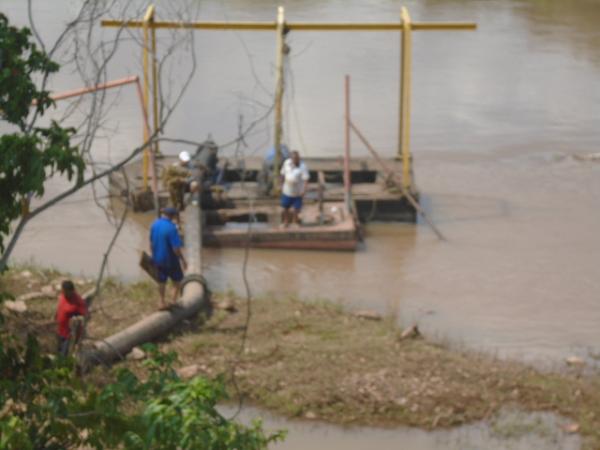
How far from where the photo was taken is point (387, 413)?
35.1ft

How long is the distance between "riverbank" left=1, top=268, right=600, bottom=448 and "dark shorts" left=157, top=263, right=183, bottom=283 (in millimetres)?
368

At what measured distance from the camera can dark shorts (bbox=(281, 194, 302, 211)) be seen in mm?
16281

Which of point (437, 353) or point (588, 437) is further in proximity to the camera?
point (437, 353)

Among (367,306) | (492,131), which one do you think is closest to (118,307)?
(367,306)

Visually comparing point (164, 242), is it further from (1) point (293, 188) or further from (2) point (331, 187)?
(2) point (331, 187)

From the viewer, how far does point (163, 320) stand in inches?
476

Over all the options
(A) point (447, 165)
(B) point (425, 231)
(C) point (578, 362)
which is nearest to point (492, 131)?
(A) point (447, 165)

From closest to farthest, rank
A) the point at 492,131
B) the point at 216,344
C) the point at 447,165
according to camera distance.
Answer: the point at 216,344, the point at 447,165, the point at 492,131

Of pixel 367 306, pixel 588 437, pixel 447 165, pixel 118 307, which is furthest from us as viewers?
pixel 447 165

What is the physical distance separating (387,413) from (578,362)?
2669 mm

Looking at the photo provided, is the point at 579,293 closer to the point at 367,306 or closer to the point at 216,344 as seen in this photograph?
the point at 367,306

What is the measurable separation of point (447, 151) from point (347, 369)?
11.9 m

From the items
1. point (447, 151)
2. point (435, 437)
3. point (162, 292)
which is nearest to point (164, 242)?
point (162, 292)

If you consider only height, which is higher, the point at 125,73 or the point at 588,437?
the point at 125,73
